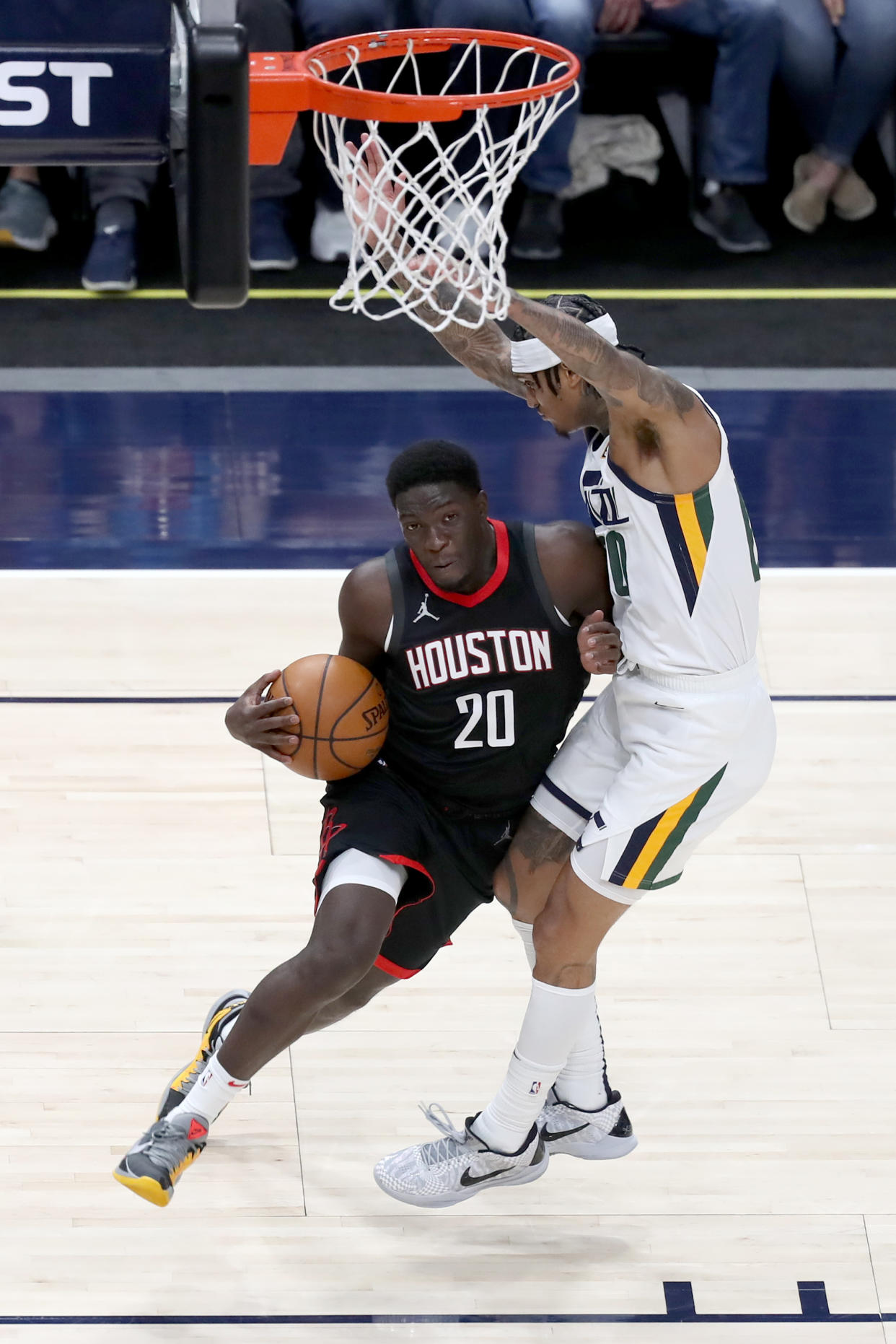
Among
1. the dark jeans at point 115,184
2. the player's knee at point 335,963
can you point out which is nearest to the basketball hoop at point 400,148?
the player's knee at point 335,963

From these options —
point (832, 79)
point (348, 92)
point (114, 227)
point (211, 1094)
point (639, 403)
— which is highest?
point (348, 92)

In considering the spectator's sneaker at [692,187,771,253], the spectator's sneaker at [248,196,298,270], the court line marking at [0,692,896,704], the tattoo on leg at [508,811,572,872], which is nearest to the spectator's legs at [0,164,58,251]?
the spectator's sneaker at [248,196,298,270]

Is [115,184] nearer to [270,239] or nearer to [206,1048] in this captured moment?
[270,239]

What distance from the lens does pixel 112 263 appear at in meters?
8.36

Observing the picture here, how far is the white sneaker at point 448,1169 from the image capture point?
3738mm

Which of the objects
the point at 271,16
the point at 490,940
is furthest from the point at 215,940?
the point at 271,16

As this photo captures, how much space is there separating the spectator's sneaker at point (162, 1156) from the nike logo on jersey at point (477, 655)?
1065 mm

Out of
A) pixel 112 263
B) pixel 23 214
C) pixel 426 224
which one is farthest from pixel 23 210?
pixel 426 224

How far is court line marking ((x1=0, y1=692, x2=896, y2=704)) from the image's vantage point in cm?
546

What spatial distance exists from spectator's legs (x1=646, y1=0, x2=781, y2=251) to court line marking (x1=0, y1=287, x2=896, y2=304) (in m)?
0.55

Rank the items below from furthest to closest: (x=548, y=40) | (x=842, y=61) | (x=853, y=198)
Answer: (x=853, y=198) → (x=842, y=61) → (x=548, y=40)

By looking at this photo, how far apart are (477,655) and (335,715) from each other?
33 cm

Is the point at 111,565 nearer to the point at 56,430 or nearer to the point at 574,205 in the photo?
the point at 56,430

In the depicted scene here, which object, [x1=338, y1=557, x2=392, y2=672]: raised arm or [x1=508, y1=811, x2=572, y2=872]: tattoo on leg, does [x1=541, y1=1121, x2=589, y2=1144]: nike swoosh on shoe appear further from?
[x1=338, y1=557, x2=392, y2=672]: raised arm
